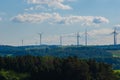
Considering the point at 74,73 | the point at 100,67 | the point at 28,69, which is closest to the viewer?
the point at 74,73

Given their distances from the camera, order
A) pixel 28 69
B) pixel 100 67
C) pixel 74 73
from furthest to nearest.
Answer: pixel 28 69
pixel 100 67
pixel 74 73

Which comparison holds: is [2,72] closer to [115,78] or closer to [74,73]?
[74,73]

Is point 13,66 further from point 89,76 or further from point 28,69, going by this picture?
point 89,76

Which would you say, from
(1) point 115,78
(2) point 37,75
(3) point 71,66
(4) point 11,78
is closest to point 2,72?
(4) point 11,78

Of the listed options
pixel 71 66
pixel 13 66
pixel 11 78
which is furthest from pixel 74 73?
pixel 13 66

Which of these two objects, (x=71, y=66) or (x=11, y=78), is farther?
(x=11, y=78)

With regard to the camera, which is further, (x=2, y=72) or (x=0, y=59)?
(x=0, y=59)

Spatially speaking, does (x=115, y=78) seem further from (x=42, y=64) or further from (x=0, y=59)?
(x=0, y=59)

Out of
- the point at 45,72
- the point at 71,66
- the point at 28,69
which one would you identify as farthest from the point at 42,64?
the point at 71,66
